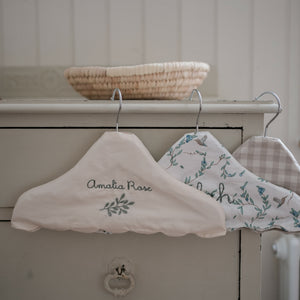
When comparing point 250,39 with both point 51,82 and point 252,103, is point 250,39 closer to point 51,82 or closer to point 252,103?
point 252,103

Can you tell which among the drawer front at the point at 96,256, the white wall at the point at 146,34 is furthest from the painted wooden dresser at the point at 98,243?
the white wall at the point at 146,34

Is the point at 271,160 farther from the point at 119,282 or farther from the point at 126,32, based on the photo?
the point at 126,32

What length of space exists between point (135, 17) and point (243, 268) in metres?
0.84

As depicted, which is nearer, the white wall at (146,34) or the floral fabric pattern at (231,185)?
the floral fabric pattern at (231,185)

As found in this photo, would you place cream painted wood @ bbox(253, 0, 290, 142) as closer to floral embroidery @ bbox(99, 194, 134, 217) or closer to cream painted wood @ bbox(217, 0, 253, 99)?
cream painted wood @ bbox(217, 0, 253, 99)

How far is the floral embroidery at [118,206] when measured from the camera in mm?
636

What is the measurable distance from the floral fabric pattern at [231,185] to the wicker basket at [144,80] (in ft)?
0.46

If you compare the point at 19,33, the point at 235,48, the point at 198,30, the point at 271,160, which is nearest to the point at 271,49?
the point at 235,48

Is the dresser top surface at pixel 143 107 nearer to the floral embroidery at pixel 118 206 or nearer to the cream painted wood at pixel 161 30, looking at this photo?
the floral embroidery at pixel 118 206

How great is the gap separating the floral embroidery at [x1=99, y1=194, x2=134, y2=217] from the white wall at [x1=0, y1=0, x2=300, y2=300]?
2.01 ft

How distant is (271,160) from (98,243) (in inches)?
15.4

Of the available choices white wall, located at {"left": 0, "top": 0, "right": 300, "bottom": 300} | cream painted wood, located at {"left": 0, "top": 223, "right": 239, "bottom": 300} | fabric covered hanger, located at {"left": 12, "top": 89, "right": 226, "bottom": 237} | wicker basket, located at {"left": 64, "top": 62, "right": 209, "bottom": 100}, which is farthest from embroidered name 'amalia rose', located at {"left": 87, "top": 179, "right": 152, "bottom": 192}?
white wall, located at {"left": 0, "top": 0, "right": 300, "bottom": 300}

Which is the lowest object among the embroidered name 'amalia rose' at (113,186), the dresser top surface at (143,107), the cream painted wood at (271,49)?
the embroidered name 'amalia rose' at (113,186)

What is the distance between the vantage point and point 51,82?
1112mm
